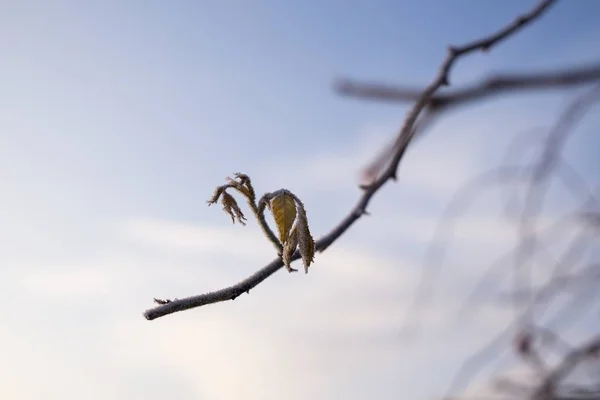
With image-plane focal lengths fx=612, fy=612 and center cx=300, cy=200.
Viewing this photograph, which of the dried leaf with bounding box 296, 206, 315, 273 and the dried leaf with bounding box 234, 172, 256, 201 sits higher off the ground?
the dried leaf with bounding box 234, 172, 256, 201

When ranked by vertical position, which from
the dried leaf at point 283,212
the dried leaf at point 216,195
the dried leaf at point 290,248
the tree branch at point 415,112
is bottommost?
the dried leaf at point 290,248

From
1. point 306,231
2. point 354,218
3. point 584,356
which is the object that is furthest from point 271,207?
point 584,356

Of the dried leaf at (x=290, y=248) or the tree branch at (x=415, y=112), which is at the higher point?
the tree branch at (x=415, y=112)

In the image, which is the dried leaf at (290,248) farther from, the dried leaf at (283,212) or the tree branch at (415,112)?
the tree branch at (415,112)

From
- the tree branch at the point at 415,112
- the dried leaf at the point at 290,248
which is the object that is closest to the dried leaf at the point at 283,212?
the dried leaf at the point at 290,248

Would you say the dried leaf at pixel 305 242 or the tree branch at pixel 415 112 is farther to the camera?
the tree branch at pixel 415 112

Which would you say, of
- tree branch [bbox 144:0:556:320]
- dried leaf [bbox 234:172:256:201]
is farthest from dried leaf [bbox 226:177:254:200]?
tree branch [bbox 144:0:556:320]

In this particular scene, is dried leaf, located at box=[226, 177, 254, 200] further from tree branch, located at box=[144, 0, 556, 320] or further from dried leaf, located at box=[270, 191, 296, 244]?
tree branch, located at box=[144, 0, 556, 320]

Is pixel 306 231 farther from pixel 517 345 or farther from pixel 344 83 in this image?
pixel 517 345
